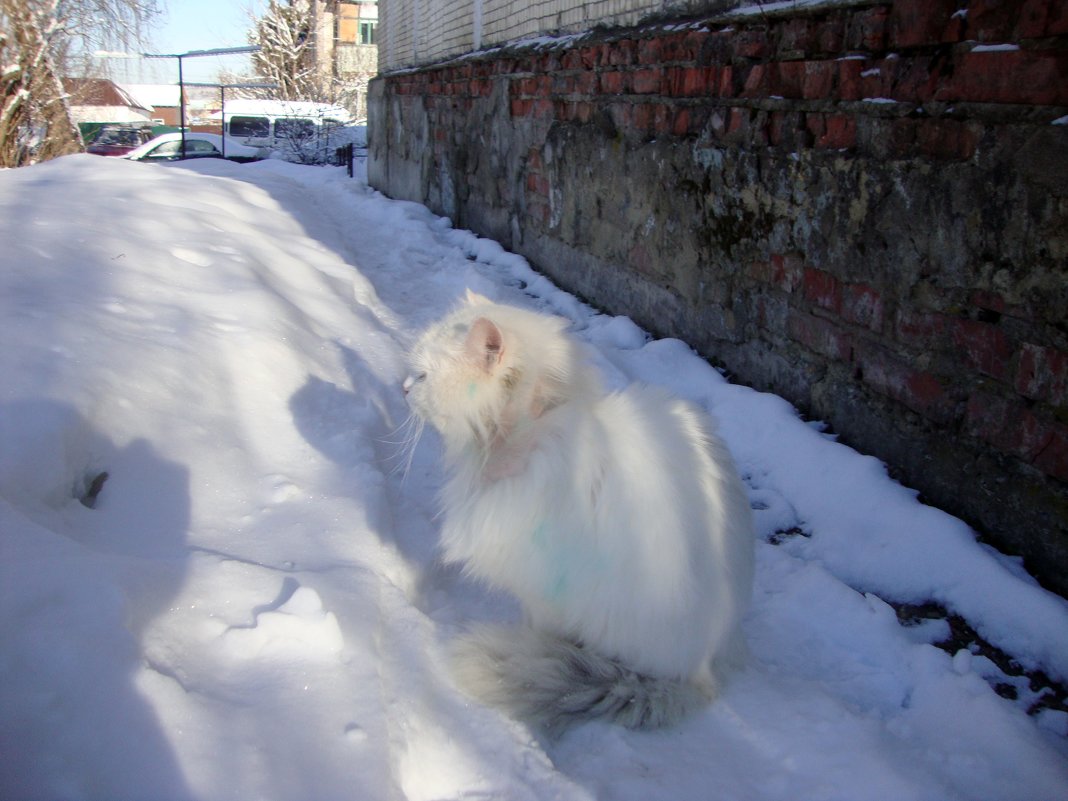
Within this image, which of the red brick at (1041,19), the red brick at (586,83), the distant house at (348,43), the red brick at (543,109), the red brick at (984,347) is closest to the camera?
the red brick at (1041,19)

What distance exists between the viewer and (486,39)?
27.3 feet

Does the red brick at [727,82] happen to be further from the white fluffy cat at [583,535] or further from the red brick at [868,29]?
the white fluffy cat at [583,535]

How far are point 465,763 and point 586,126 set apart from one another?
468cm

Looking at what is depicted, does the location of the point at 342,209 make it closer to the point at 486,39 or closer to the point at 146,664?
the point at 486,39

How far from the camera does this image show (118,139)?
18.9m

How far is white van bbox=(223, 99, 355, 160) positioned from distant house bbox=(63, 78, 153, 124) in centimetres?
279

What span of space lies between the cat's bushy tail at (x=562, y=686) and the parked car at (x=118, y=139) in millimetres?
19222

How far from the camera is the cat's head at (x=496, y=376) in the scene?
78.5 inches

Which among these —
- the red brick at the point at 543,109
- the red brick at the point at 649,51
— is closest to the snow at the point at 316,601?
the red brick at the point at 649,51

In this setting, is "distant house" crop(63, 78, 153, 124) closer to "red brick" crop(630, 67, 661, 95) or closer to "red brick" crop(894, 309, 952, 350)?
"red brick" crop(630, 67, 661, 95)

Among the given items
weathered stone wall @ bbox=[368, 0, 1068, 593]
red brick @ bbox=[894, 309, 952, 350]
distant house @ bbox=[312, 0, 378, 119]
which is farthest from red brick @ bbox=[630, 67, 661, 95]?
distant house @ bbox=[312, 0, 378, 119]

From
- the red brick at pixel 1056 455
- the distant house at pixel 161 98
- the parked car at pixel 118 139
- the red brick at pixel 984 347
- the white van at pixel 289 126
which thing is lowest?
the red brick at pixel 1056 455

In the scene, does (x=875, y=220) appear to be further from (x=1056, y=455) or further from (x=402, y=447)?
(x=402, y=447)

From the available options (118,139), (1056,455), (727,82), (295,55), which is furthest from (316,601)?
(295,55)
